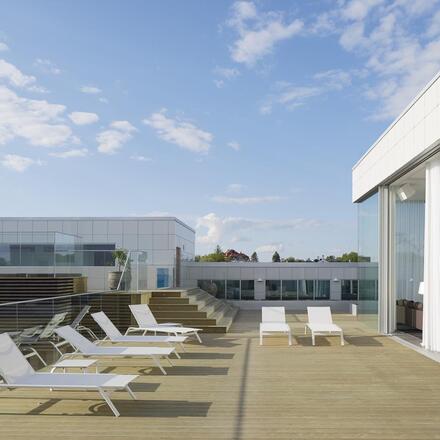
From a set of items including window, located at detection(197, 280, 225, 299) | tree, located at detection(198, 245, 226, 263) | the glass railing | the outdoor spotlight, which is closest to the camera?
the glass railing

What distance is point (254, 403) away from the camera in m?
6.88

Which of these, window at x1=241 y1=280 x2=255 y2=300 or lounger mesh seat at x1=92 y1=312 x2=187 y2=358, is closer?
lounger mesh seat at x1=92 y1=312 x2=187 y2=358

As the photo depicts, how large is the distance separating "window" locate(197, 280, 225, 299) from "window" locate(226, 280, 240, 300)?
8.3 inches

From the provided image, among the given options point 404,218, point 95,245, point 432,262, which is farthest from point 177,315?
point 95,245

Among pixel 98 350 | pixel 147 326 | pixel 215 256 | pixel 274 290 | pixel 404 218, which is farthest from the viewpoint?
pixel 215 256

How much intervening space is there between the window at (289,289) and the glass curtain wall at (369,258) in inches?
301

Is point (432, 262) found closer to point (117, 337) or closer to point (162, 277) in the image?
point (117, 337)

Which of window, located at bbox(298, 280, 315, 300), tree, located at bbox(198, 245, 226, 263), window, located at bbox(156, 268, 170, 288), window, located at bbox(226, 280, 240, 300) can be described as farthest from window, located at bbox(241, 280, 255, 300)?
tree, located at bbox(198, 245, 226, 263)

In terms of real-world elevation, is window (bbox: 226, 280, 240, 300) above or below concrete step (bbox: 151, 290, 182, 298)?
below

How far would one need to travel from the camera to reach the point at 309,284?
2483 cm

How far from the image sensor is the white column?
10.9 metres

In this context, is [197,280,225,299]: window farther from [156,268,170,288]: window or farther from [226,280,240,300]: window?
[156,268,170,288]: window

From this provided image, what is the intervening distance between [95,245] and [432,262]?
19.1 metres

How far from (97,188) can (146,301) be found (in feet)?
46.4
